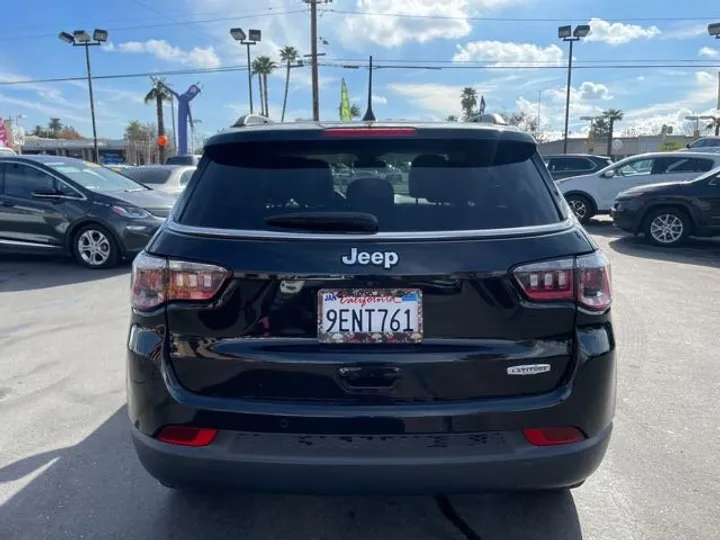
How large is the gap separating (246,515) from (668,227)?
10.4 meters

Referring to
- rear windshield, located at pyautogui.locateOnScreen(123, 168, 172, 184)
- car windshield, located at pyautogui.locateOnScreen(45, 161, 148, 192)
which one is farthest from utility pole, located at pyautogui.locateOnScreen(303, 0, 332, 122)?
car windshield, located at pyautogui.locateOnScreen(45, 161, 148, 192)

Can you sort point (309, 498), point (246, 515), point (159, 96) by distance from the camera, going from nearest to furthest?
point (246, 515) < point (309, 498) < point (159, 96)

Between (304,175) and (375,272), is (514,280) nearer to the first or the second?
(375,272)

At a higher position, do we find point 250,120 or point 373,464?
point 250,120

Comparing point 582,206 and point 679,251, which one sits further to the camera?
point 582,206

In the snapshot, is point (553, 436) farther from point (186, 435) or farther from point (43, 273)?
point (43, 273)

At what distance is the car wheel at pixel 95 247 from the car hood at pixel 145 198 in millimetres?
552

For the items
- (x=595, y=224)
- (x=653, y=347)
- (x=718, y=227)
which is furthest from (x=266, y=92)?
(x=653, y=347)

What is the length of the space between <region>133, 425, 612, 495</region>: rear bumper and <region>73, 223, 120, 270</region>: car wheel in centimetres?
730

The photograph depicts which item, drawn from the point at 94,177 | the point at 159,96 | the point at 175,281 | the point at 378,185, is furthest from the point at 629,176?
the point at 159,96

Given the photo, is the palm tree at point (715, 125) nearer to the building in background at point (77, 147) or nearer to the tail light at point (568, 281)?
the tail light at point (568, 281)

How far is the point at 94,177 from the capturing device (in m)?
9.60

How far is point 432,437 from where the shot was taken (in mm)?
2195

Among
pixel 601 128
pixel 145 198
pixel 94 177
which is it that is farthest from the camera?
pixel 601 128
